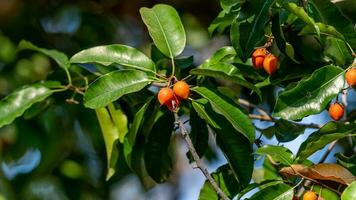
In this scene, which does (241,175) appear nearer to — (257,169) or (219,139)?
(219,139)

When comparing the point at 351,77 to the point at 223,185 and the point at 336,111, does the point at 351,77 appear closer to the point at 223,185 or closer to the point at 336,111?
the point at 336,111

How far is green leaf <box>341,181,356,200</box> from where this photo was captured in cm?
142

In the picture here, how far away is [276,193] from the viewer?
5.28 ft

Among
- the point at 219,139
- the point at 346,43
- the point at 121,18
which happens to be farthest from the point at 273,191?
the point at 121,18

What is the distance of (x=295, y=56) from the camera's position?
1793mm

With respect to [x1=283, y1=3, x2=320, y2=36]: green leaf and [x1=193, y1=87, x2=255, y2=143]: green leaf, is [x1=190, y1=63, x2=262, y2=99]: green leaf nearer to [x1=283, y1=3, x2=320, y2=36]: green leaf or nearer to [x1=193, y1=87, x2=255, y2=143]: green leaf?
[x1=193, y1=87, x2=255, y2=143]: green leaf

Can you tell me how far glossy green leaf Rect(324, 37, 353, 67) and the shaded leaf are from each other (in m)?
0.23

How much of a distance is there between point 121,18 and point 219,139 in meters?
2.09

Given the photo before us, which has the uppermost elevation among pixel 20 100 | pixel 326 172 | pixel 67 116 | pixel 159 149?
pixel 326 172

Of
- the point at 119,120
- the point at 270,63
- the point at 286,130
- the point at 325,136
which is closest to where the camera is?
the point at 325,136

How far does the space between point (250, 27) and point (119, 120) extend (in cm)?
59

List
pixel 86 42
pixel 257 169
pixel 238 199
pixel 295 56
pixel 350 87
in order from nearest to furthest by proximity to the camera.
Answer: pixel 350 87, pixel 238 199, pixel 295 56, pixel 257 169, pixel 86 42

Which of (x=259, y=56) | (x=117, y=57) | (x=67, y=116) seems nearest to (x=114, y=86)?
(x=117, y=57)

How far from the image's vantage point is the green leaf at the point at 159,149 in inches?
77.7
